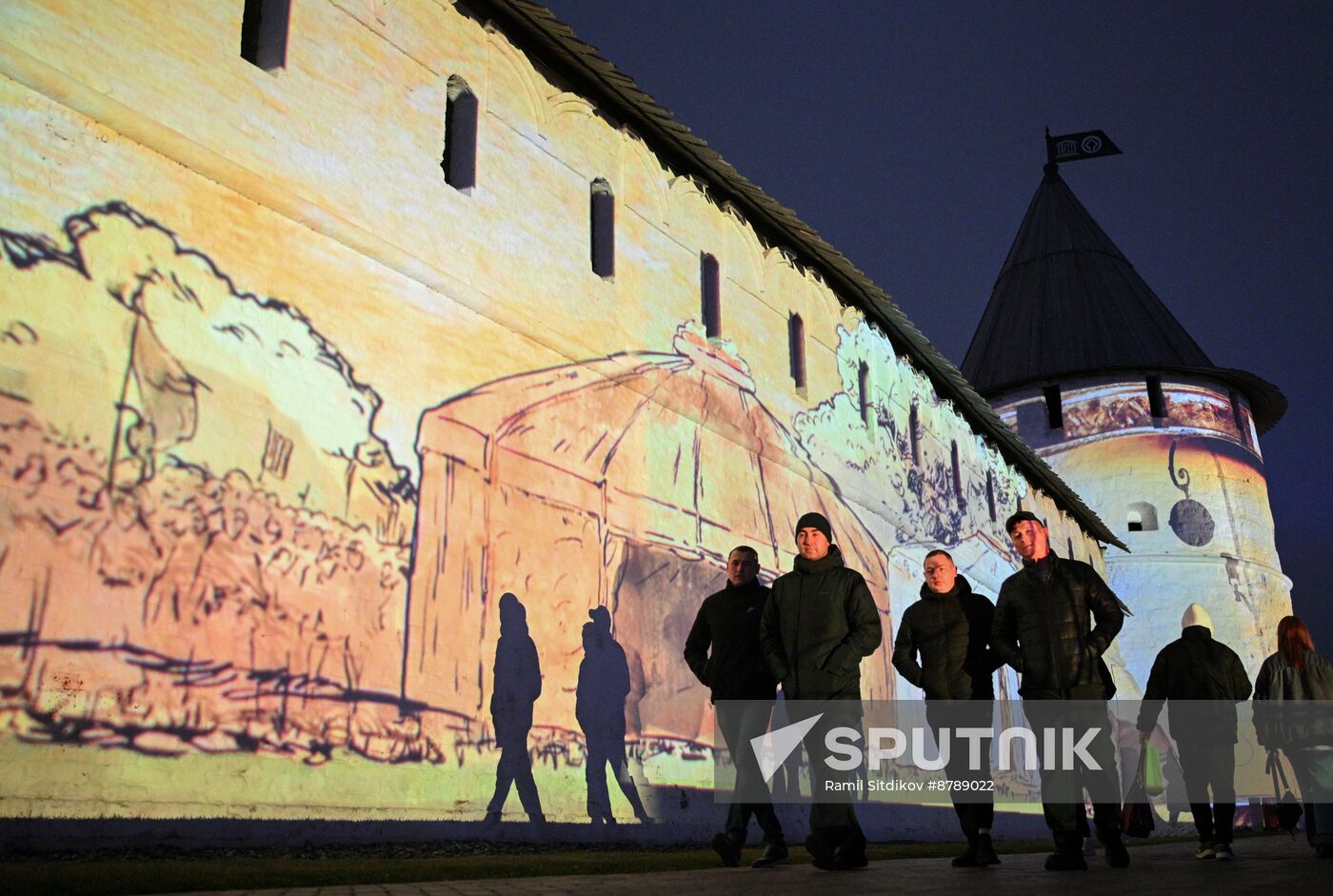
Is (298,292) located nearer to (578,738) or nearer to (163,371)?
(163,371)

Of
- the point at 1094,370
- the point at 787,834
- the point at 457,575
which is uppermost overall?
the point at 1094,370

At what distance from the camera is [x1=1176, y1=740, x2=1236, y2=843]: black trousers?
735 centimetres

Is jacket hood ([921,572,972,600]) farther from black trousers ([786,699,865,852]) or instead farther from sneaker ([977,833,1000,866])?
sneaker ([977,833,1000,866])

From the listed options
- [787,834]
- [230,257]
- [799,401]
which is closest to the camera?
[230,257]

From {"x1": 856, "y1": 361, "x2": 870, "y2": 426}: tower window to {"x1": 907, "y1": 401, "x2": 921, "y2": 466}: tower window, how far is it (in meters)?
1.77

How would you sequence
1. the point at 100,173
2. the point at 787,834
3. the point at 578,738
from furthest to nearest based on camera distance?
the point at 787,834
the point at 578,738
the point at 100,173

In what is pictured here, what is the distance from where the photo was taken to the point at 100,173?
6914 mm

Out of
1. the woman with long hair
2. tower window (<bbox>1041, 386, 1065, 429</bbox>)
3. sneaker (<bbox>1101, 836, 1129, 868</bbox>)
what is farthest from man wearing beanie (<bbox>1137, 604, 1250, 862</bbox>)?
tower window (<bbox>1041, 386, 1065, 429</bbox>)

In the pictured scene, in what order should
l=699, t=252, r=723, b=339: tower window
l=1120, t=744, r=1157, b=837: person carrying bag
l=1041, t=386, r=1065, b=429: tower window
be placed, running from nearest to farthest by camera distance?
l=1120, t=744, r=1157, b=837: person carrying bag, l=699, t=252, r=723, b=339: tower window, l=1041, t=386, r=1065, b=429: tower window

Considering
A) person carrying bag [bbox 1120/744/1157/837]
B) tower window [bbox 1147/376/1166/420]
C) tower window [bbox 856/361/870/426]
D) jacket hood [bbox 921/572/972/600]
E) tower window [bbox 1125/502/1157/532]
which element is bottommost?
person carrying bag [bbox 1120/744/1157/837]

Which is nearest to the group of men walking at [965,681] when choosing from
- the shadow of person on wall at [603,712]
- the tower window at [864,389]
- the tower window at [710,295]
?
the shadow of person on wall at [603,712]

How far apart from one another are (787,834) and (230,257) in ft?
24.0

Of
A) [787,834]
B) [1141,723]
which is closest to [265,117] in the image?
[1141,723]

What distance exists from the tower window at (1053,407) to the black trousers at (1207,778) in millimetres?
25693
